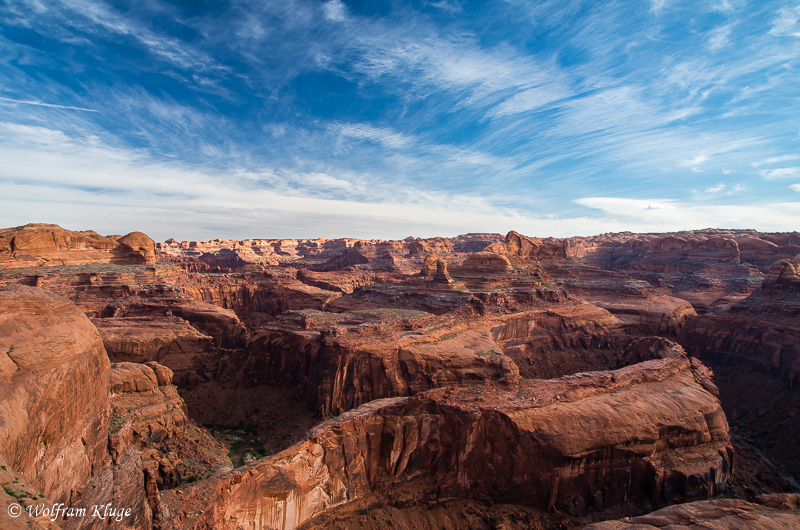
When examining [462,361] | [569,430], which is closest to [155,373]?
[462,361]

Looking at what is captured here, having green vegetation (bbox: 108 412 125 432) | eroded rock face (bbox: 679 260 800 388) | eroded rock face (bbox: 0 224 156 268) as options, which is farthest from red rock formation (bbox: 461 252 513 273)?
eroded rock face (bbox: 0 224 156 268)

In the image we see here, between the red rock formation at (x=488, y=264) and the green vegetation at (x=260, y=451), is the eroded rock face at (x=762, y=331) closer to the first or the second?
the red rock formation at (x=488, y=264)

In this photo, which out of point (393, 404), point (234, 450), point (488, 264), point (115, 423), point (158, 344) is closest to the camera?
point (115, 423)

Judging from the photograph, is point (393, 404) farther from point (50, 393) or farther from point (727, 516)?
point (50, 393)

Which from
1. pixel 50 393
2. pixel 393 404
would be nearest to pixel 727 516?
pixel 393 404

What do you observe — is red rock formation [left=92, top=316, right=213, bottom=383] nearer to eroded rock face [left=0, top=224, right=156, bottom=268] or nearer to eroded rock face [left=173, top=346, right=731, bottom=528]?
eroded rock face [left=173, top=346, right=731, bottom=528]

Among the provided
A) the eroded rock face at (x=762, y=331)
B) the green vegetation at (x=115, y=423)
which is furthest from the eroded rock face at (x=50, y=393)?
the eroded rock face at (x=762, y=331)
